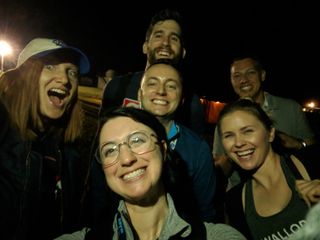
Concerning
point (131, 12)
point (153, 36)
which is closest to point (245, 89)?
point (153, 36)

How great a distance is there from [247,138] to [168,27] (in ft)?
6.48

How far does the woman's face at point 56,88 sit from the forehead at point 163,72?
2.70 feet

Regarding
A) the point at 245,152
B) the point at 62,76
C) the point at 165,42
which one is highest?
the point at 165,42

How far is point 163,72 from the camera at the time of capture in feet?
10.6

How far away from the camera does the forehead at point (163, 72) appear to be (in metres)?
3.21

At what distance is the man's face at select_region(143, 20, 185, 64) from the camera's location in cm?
387

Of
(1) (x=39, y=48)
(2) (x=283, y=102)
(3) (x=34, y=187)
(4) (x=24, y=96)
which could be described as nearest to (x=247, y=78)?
(2) (x=283, y=102)

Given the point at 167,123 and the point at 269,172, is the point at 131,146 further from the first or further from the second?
the point at 269,172

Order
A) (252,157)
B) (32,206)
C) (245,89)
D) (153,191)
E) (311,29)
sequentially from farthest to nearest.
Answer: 1. (311,29)
2. (245,89)
3. (252,157)
4. (32,206)
5. (153,191)

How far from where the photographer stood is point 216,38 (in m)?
21.6

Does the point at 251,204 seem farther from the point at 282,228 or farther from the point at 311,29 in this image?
the point at 311,29

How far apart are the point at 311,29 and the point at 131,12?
12.4 meters

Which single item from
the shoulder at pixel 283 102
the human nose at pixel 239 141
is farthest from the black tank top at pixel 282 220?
the shoulder at pixel 283 102

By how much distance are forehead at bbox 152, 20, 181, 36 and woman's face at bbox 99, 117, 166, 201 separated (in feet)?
6.92
